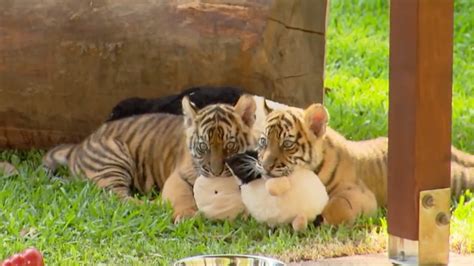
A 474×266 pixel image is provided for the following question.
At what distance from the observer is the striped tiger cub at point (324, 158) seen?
5418mm

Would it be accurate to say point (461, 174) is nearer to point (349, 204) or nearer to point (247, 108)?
point (349, 204)

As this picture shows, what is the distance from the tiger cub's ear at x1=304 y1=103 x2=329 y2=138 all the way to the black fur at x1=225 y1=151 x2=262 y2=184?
311mm

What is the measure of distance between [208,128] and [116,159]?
863 millimetres

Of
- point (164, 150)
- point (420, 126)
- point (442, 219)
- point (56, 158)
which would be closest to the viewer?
point (420, 126)

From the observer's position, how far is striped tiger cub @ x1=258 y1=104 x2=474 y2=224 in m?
5.42

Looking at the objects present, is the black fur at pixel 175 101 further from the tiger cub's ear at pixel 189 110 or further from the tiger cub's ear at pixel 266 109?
the tiger cub's ear at pixel 266 109

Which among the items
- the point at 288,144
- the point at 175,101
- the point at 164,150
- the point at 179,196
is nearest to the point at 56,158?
the point at 164,150

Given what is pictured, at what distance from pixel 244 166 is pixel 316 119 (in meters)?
0.43

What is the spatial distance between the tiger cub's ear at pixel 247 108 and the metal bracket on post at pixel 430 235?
1.73 m

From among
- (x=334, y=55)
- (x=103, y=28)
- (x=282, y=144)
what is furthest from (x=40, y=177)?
(x=334, y=55)

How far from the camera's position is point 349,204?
5.53 metres

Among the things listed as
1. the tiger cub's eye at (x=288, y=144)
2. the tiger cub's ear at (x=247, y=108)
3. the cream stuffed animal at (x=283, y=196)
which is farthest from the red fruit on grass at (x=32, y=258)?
the tiger cub's ear at (x=247, y=108)

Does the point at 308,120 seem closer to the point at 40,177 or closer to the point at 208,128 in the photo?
the point at 208,128

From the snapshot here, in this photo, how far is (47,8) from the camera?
21.8ft
